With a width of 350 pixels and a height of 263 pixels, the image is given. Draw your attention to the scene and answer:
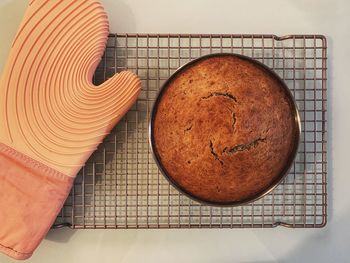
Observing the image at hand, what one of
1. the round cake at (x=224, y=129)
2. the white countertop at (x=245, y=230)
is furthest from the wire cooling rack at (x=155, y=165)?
the round cake at (x=224, y=129)

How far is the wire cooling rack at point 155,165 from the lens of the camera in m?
1.00

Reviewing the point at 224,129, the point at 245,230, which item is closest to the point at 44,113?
the point at 224,129

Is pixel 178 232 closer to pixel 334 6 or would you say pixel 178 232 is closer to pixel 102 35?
pixel 102 35

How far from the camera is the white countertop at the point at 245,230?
3.34ft

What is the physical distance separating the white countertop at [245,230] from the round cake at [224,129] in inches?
9.5

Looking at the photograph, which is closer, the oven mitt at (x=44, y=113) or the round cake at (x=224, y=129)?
the round cake at (x=224, y=129)

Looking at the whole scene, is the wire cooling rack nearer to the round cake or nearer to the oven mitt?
the oven mitt

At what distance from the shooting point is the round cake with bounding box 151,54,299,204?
0.77 metres

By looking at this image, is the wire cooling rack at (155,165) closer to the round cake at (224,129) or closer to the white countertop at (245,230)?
the white countertop at (245,230)

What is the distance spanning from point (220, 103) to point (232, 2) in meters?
0.37

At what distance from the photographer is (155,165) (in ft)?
3.30

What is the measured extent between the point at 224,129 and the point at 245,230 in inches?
14.5

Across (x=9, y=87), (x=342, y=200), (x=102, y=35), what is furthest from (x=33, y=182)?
(x=342, y=200)

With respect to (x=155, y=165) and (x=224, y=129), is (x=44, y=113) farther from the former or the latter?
(x=224, y=129)
